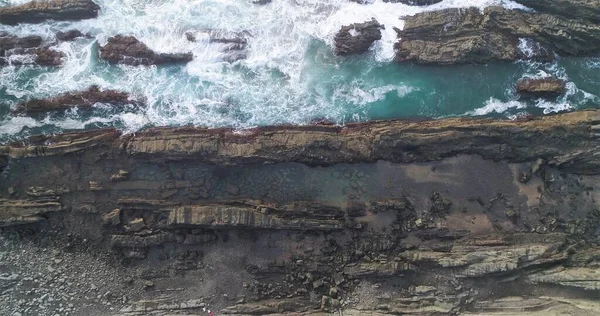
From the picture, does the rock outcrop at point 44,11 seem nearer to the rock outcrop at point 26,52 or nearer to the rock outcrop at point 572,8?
the rock outcrop at point 26,52

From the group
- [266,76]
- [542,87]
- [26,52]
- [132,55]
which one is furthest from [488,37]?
[26,52]

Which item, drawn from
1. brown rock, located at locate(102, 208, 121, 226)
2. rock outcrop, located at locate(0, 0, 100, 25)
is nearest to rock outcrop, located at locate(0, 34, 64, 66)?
rock outcrop, located at locate(0, 0, 100, 25)

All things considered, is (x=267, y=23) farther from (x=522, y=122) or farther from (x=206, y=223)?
(x=522, y=122)

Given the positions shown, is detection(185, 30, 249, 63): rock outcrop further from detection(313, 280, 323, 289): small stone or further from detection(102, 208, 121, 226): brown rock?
detection(313, 280, 323, 289): small stone

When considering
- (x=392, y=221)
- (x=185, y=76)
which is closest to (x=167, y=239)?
(x=185, y=76)

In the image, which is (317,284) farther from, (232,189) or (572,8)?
(572,8)

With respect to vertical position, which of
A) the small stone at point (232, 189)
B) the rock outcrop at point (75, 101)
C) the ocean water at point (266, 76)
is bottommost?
the small stone at point (232, 189)

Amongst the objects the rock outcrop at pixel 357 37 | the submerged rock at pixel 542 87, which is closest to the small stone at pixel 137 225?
the rock outcrop at pixel 357 37
